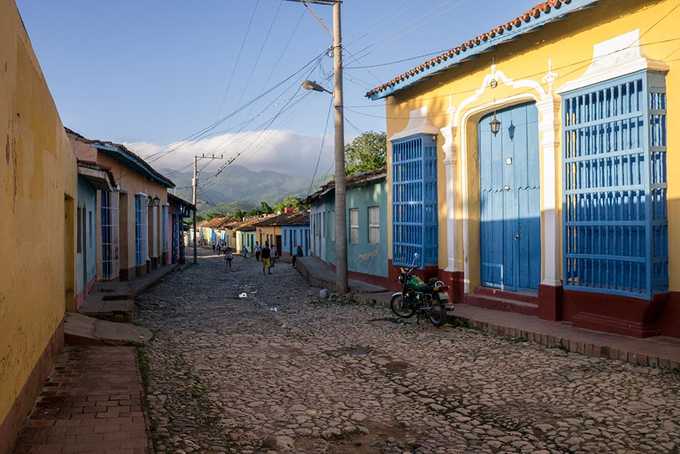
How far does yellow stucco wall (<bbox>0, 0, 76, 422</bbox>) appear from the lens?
3.68 metres

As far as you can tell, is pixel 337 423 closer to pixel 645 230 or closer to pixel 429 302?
pixel 645 230

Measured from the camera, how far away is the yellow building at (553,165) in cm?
713

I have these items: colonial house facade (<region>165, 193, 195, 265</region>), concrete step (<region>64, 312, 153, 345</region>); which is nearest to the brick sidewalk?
concrete step (<region>64, 312, 153, 345</region>)

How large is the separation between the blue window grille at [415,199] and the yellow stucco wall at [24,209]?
6.92m

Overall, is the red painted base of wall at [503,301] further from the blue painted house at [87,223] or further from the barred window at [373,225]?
the blue painted house at [87,223]

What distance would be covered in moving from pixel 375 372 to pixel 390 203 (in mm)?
7132

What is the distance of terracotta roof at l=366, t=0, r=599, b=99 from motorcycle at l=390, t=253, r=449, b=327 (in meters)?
3.78

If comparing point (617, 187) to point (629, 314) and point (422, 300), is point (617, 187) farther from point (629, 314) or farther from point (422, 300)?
point (422, 300)

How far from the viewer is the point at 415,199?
39.8 ft

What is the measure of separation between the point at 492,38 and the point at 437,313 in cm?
436

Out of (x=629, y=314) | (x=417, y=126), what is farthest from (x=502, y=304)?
(x=417, y=126)

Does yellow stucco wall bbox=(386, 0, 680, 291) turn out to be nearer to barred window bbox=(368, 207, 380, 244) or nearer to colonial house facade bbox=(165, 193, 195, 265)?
barred window bbox=(368, 207, 380, 244)

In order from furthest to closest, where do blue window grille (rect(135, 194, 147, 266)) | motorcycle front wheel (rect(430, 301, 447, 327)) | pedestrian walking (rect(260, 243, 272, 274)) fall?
pedestrian walking (rect(260, 243, 272, 274)) → blue window grille (rect(135, 194, 147, 266)) → motorcycle front wheel (rect(430, 301, 447, 327))

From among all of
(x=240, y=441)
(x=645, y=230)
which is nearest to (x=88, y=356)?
(x=240, y=441)
